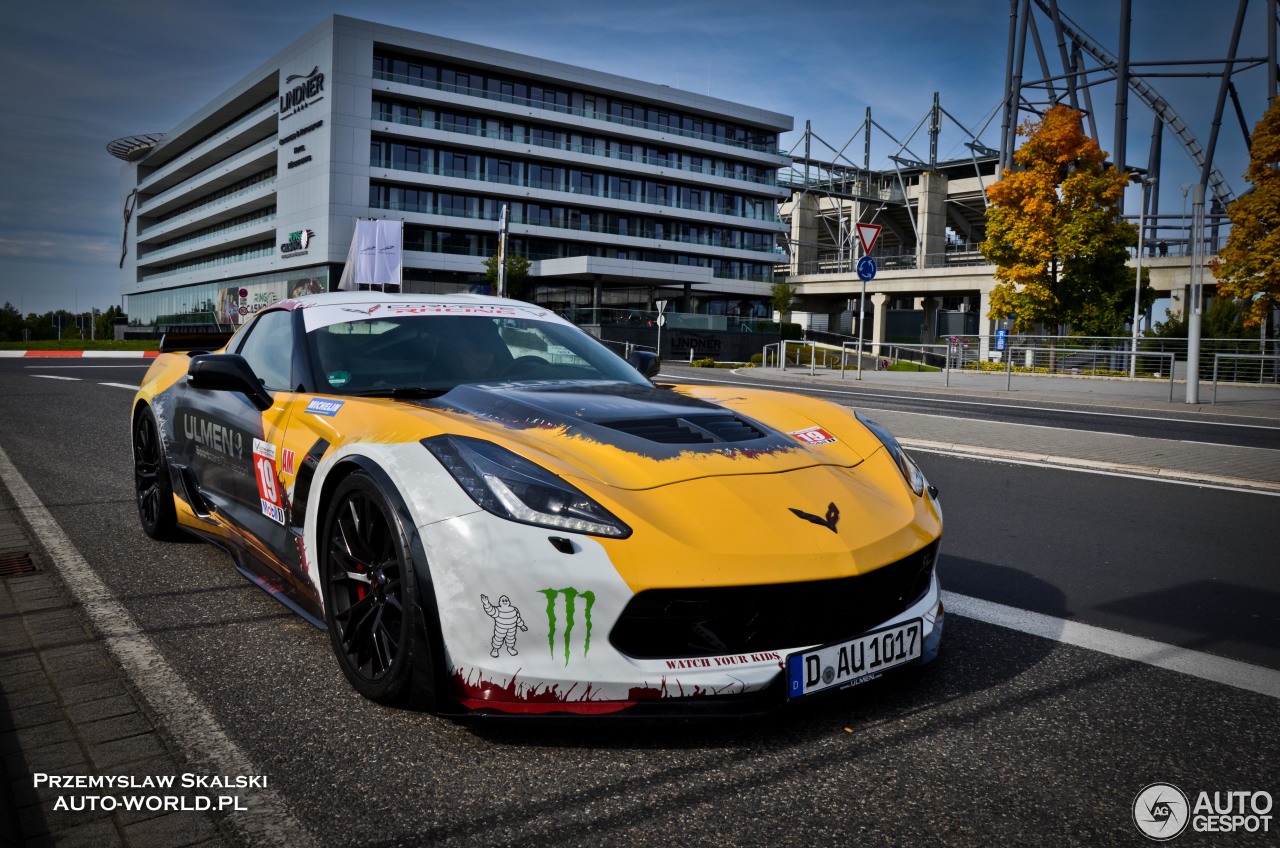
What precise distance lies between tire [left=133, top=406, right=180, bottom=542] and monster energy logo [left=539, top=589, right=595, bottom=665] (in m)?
3.24

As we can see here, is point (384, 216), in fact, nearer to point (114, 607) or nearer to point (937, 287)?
point (937, 287)

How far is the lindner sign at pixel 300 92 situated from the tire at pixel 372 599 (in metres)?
59.9

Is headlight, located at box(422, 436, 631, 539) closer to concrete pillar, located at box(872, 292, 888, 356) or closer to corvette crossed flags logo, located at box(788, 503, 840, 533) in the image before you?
corvette crossed flags logo, located at box(788, 503, 840, 533)

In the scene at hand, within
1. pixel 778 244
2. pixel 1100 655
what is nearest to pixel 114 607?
pixel 1100 655

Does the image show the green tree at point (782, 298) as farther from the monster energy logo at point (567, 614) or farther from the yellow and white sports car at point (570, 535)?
the monster energy logo at point (567, 614)

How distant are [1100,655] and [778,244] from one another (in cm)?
8107

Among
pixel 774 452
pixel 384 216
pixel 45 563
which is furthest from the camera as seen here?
pixel 384 216

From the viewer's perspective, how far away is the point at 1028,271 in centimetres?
3338

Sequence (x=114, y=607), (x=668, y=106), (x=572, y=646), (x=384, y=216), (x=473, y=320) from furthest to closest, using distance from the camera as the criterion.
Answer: (x=668, y=106)
(x=384, y=216)
(x=473, y=320)
(x=114, y=607)
(x=572, y=646)

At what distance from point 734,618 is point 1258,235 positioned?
31486mm

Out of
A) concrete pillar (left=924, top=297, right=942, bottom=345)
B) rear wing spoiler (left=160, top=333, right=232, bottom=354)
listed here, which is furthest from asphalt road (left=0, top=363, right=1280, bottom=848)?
concrete pillar (left=924, top=297, right=942, bottom=345)

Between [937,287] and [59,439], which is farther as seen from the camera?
[937,287]

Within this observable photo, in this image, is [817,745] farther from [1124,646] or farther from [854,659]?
[1124,646]

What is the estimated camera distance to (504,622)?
8.23 feet
